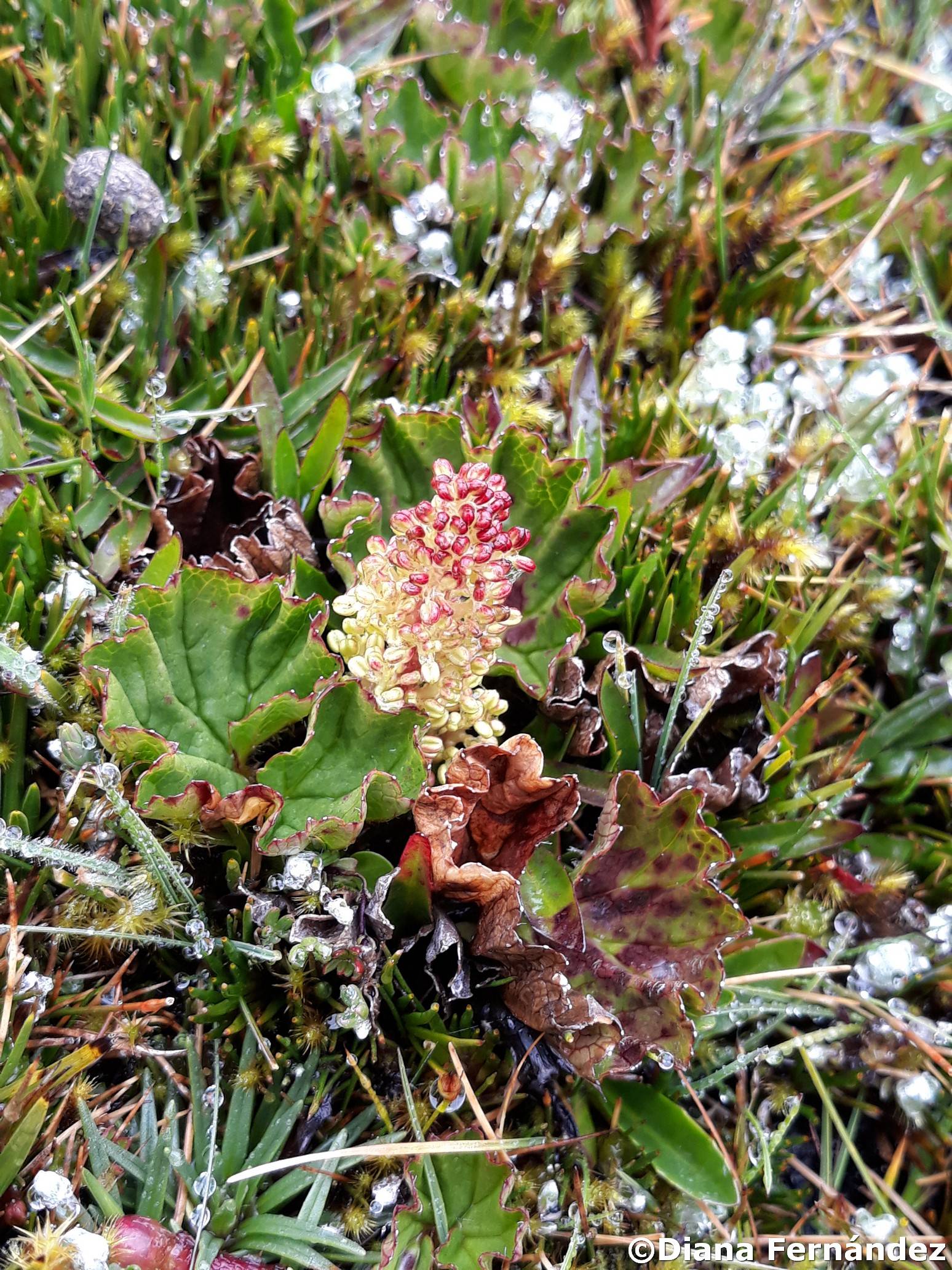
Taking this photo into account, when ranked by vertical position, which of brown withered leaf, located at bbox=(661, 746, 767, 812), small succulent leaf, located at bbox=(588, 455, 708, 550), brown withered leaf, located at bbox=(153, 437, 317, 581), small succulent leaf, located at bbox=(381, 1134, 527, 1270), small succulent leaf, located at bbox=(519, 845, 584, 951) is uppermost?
brown withered leaf, located at bbox=(153, 437, 317, 581)

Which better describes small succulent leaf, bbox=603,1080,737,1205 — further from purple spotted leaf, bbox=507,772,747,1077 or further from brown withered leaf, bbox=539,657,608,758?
brown withered leaf, bbox=539,657,608,758

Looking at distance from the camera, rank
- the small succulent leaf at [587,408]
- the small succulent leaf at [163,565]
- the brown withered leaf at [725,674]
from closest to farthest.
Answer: the small succulent leaf at [163,565] < the brown withered leaf at [725,674] < the small succulent leaf at [587,408]

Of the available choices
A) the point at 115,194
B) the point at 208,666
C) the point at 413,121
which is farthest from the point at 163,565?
the point at 413,121

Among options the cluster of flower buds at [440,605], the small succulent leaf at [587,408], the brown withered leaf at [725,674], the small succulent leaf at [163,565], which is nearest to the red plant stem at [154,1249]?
the cluster of flower buds at [440,605]

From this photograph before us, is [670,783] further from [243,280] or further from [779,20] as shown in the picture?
[779,20]

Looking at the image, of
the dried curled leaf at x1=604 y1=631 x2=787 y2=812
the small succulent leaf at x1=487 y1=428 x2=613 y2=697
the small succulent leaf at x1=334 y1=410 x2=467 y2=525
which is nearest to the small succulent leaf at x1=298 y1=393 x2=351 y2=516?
the small succulent leaf at x1=334 y1=410 x2=467 y2=525

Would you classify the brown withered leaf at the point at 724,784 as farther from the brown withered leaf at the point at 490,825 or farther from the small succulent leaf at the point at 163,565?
the small succulent leaf at the point at 163,565

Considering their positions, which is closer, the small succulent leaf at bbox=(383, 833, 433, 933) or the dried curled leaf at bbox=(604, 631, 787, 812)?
the small succulent leaf at bbox=(383, 833, 433, 933)

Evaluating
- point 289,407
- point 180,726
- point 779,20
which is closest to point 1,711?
point 180,726
